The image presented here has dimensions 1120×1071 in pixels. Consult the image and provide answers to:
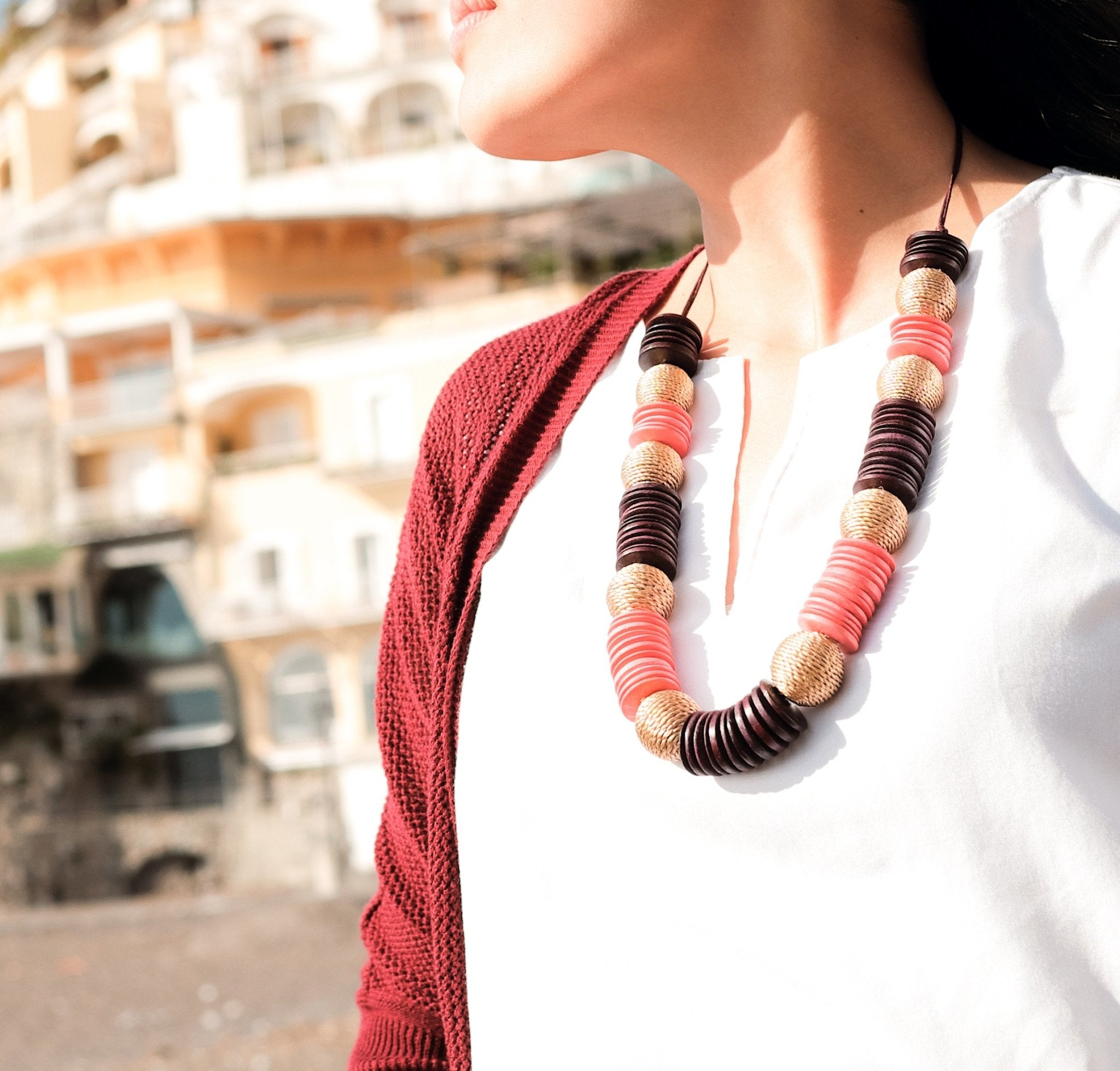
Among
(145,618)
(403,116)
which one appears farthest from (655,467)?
(403,116)

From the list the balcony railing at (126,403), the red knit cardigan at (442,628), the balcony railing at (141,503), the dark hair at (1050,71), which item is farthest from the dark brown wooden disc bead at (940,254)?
the balcony railing at (126,403)

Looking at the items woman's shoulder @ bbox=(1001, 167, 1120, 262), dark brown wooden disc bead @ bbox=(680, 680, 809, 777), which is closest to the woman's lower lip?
woman's shoulder @ bbox=(1001, 167, 1120, 262)

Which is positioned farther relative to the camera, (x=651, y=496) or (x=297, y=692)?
(x=297, y=692)

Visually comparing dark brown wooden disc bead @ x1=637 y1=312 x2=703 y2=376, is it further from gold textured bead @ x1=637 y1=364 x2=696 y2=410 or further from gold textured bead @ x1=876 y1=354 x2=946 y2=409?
gold textured bead @ x1=876 y1=354 x2=946 y2=409

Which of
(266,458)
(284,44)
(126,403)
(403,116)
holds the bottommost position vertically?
(266,458)

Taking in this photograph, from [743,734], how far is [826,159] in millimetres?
365

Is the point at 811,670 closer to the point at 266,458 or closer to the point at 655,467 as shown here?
the point at 655,467

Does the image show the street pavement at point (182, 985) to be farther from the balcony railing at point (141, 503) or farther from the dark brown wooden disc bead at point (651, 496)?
the dark brown wooden disc bead at point (651, 496)

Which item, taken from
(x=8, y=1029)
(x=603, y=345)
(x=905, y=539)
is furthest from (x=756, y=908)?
(x=8, y=1029)

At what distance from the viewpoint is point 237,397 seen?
18234 millimetres

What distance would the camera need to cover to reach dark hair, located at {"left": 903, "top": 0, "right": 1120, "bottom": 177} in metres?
0.84

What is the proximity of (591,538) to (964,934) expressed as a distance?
0.33 meters

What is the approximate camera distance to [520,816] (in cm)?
82

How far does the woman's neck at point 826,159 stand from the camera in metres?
0.83
